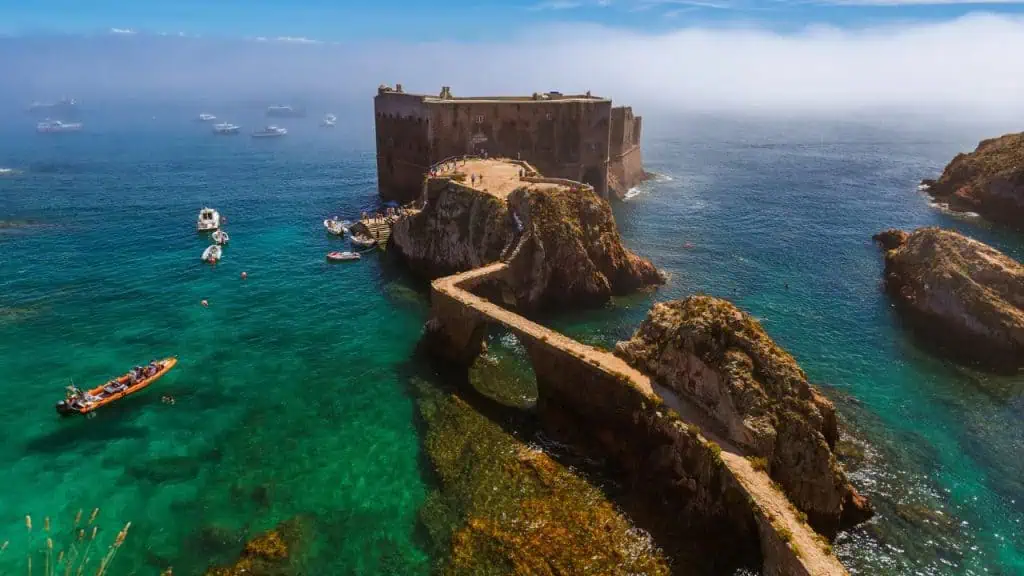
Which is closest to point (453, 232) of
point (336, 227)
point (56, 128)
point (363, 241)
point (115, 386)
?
point (363, 241)

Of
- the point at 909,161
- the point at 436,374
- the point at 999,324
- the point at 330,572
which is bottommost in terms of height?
the point at 330,572

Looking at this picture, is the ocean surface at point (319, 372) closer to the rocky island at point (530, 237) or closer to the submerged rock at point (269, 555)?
the submerged rock at point (269, 555)

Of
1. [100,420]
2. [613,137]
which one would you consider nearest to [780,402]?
[100,420]

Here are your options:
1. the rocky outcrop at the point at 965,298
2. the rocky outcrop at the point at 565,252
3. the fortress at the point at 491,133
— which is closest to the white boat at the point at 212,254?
the fortress at the point at 491,133

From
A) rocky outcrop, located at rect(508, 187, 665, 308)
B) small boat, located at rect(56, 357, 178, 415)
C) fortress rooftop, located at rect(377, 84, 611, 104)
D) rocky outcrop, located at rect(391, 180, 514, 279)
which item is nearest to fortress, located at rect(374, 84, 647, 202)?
fortress rooftop, located at rect(377, 84, 611, 104)

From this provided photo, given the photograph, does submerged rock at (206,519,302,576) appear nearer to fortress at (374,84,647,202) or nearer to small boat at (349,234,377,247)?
small boat at (349,234,377,247)

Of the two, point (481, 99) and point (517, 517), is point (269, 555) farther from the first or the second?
point (481, 99)

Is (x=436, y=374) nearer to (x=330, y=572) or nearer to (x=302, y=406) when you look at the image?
(x=302, y=406)
